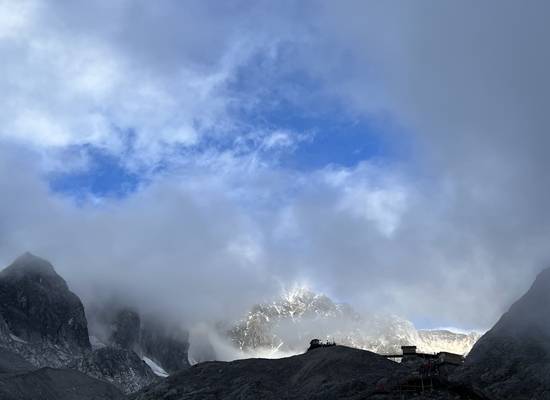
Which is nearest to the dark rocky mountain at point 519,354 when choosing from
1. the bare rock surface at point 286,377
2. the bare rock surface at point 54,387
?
the bare rock surface at point 286,377

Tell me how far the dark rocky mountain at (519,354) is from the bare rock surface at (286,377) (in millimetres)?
12990

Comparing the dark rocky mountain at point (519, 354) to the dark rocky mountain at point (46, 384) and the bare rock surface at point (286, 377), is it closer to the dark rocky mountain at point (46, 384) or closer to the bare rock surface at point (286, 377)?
the bare rock surface at point (286, 377)

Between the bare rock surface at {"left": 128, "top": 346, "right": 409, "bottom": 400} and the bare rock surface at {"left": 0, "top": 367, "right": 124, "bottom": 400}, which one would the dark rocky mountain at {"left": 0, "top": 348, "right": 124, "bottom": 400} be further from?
the bare rock surface at {"left": 128, "top": 346, "right": 409, "bottom": 400}

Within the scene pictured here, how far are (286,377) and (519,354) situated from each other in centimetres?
4037

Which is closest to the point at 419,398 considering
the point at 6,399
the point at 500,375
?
the point at 500,375

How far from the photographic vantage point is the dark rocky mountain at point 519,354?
242 feet

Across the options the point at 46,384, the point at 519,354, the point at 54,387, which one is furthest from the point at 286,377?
the point at 54,387

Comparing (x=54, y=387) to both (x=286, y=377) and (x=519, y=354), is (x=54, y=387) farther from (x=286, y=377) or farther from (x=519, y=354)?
(x=519, y=354)

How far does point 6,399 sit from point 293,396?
88613 mm

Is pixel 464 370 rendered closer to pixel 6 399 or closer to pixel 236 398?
pixel 236 398

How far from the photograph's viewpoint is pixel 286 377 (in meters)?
102

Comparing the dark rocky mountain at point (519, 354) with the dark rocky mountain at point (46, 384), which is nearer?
the dark rocky mountain at point (519, 354)

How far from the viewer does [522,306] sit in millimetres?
98438

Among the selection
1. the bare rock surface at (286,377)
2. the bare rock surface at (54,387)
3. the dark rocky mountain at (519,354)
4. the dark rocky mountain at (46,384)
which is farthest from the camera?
the dark rocky mountain at (46,384)
